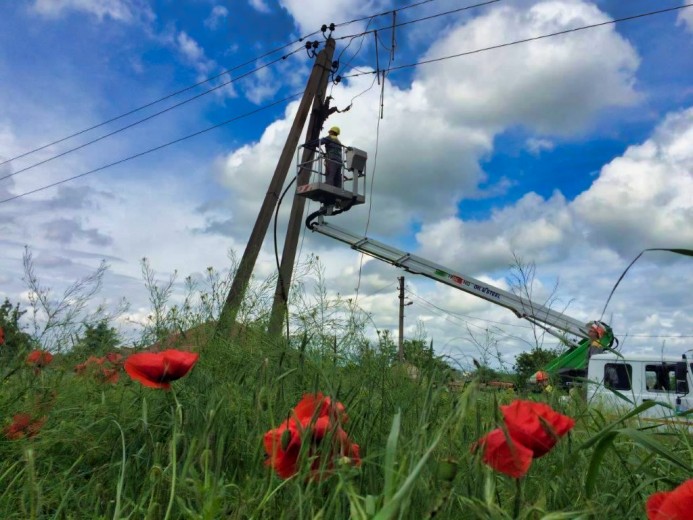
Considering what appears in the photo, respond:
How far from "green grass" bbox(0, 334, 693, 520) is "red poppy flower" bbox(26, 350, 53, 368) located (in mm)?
70

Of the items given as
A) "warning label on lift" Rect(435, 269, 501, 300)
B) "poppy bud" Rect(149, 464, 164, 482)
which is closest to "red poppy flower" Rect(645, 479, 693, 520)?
"poppy bud" Rect(149, 464, 164, 482)

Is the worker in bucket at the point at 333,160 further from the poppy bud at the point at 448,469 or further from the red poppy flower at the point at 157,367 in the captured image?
the poppy bud at the point at 448,469

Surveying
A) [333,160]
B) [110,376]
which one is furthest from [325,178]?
[110,376]

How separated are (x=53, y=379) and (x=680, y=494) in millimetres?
2266

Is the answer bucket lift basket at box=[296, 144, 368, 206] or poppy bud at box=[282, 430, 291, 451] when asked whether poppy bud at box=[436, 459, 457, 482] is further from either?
bucket lift basket at box=[296, 144, 368, 206]

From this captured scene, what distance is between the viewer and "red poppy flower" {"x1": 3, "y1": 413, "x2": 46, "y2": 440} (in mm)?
1573

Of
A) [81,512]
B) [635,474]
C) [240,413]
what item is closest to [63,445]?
[81,512]

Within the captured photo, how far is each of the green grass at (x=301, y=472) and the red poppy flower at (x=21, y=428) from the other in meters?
0.02

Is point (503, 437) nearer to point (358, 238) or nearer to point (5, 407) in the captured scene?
point (5, 407)

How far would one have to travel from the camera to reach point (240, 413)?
1452mm

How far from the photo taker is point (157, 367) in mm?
1247

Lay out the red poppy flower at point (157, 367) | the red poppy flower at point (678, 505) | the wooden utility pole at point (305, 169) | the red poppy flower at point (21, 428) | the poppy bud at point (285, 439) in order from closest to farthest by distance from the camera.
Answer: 1. the red poppy flower at point (678, 505)
2. the poppy bud at point (285, 439)
3. the red poppy flower at point (157, 367)
4. the red poppy flower at point (21, 428)
5. the wooden utility pole at point (305, 169)

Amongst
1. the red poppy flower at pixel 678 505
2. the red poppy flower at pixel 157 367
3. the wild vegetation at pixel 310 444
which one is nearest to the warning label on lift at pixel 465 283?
the wild vegetation at pixel 310 444

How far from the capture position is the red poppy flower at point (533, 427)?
2.54 ft
